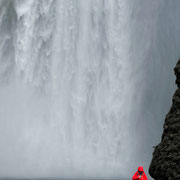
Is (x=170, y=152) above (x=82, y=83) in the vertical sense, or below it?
below

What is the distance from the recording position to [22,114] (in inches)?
2029

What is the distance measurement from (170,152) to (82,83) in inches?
1732

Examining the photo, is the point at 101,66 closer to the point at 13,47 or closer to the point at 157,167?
the point at 13,47

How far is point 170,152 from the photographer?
5430mm

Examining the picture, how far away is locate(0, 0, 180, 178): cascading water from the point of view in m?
48.6

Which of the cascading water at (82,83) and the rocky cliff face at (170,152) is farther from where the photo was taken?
the cascading water at (82,83)

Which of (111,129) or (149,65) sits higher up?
(149,65)

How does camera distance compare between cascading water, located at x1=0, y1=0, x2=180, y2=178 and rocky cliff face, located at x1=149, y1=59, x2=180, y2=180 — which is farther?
cascading water, located at x1=0, y1=0, x2=180, y2=178

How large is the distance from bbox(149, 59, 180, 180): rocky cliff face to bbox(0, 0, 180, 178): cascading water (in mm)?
39778

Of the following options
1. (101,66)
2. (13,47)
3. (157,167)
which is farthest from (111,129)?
(157,167)

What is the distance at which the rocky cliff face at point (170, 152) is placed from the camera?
531 centimetres

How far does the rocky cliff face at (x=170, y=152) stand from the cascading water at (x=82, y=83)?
131 ft

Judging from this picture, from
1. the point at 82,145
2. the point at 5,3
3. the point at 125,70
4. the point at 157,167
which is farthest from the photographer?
the point at 5,3

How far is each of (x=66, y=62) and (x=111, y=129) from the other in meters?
8.22
